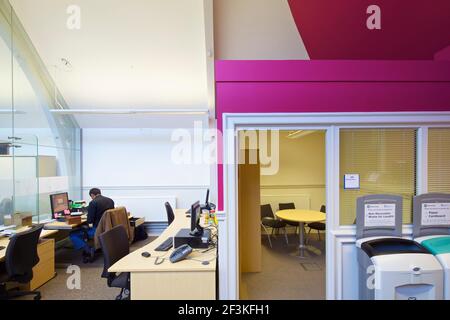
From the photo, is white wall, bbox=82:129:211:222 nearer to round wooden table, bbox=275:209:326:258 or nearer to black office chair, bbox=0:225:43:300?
round wooden table, bbox=275:209:326:258

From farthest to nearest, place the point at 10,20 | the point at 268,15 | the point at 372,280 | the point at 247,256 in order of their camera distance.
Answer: the point at 10,20 < the point at 247,256 < the point at 268,15 < the point at 372,280

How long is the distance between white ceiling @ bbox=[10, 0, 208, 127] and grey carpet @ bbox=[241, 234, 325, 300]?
3619 millimetres

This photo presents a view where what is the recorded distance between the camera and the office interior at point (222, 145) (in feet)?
6.59

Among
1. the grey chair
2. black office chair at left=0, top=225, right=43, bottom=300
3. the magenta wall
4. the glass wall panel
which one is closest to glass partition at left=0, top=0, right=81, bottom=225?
the glass wall panel

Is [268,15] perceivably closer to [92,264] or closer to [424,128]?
[424,128]

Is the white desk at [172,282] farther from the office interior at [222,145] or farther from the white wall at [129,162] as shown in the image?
the white wall at [129,162]

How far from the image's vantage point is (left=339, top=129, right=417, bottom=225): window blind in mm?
2104

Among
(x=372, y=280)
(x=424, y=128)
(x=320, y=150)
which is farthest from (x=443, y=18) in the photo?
(x=320, y=150)

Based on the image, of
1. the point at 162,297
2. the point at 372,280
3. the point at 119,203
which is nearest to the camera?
the point at 372,280

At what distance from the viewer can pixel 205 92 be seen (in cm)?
466

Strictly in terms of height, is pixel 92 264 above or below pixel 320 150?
below

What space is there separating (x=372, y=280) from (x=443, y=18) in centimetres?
271

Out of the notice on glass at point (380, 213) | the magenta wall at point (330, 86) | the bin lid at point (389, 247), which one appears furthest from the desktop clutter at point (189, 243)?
the notice on glass at point (380, 213)

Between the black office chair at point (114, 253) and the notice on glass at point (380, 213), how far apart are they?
8.28 ft
